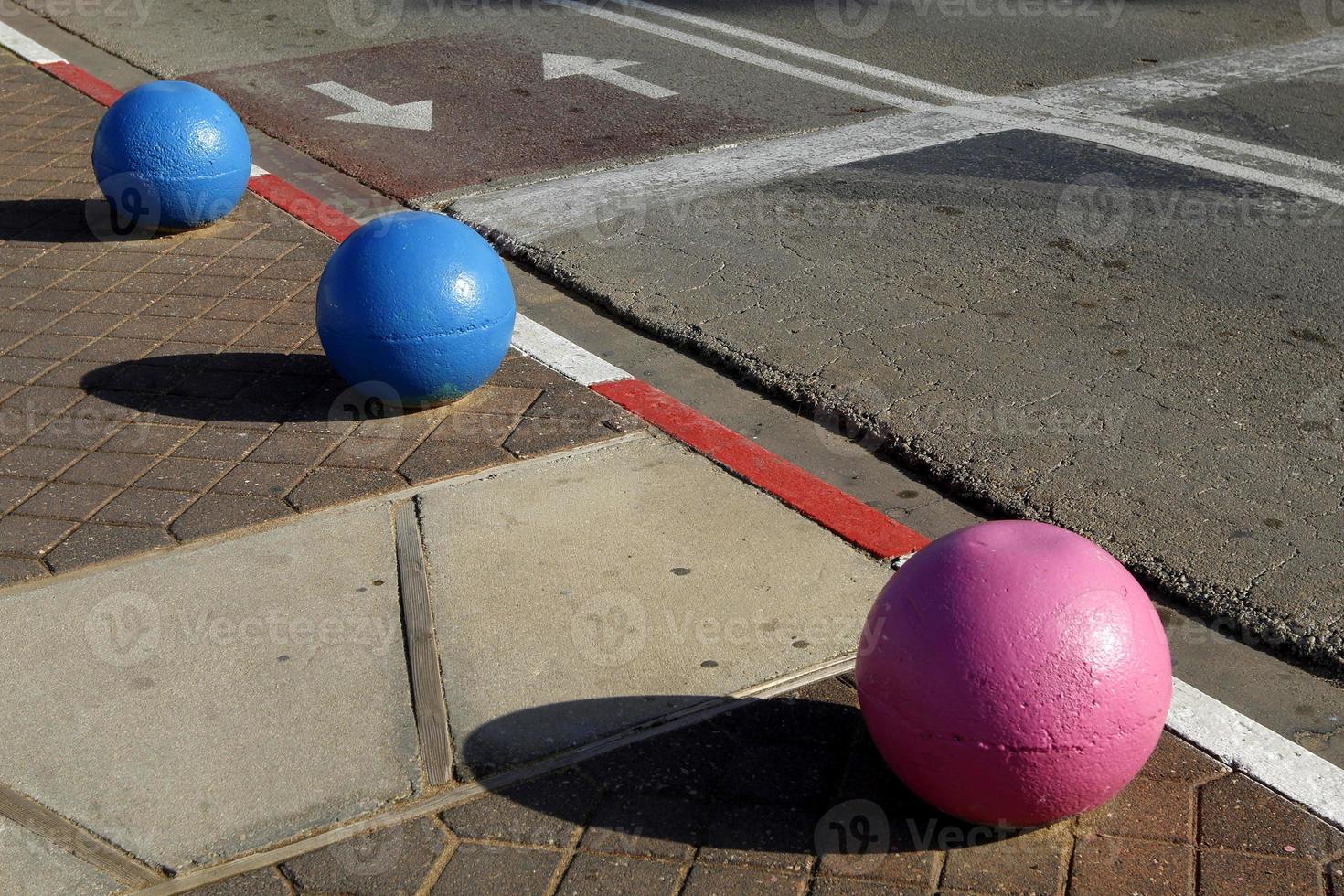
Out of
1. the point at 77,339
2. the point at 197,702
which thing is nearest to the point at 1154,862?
the point at 197,702

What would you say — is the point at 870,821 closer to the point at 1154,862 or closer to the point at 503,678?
the point at 1154,862

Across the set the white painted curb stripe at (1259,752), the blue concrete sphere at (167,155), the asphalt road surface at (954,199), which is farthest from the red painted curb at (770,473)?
the blue concrete sphere at (167,155)

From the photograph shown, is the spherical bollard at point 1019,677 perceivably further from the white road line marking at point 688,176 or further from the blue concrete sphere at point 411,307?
the white road line marking at point 688,176

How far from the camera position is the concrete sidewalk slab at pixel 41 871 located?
3223 millimetres

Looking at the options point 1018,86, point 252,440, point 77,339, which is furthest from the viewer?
point 1018,86

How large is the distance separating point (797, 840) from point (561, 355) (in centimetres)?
314

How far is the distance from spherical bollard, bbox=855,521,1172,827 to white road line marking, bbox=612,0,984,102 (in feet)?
23.6

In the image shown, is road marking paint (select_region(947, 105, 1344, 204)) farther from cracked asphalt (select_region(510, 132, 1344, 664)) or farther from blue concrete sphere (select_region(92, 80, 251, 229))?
blue concrete sphere (select_region(92, 80, 251, 229))

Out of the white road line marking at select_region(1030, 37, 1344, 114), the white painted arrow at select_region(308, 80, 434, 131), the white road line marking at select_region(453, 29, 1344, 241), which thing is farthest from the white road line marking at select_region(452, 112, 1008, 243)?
the white painted arrow at select_region(308, 80, 434, 131)

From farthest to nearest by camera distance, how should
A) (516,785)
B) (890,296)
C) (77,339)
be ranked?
(890,296)
(77,339)
(516,785)

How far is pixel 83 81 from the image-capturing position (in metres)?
10.6

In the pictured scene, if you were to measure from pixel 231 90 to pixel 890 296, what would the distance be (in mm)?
6128

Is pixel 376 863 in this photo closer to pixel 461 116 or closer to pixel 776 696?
pixel 776 696

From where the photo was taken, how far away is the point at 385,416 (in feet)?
18.1
